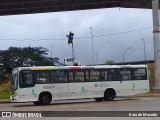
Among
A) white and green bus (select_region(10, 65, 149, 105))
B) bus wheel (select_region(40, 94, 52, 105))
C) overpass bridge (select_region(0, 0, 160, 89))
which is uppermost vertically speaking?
overpass bridge (select_region(0, 0, 160, 89))

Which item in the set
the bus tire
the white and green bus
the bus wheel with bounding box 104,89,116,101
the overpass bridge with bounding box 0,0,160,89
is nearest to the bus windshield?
the white and green bus

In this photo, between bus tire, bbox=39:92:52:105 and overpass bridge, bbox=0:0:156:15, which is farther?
overpass bridge, bbox=0:0:156:15

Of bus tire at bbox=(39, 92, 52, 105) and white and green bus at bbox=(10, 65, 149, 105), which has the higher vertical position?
white and green bus at bbox=(10, 65, 149, 105)

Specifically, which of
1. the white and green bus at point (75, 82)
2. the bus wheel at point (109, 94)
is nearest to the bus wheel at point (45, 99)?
the white and green bus at point (75, 82)

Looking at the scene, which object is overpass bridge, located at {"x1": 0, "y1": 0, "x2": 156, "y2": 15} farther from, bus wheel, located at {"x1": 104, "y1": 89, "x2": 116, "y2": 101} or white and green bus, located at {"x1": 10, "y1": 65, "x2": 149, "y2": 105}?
bus wheel, located at {"x1": 104, "y1": 89, "x2": 116, "y2": 101}

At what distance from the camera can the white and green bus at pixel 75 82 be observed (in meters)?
27.3

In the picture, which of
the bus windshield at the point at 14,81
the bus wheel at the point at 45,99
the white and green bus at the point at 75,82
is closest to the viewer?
the white and green bus at the point at 75,82

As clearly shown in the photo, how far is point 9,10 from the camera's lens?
62.1 meters

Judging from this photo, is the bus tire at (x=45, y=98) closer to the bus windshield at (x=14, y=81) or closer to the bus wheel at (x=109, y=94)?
the bus windshield at (x=14, y=81)

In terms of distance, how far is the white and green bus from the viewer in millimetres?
27312

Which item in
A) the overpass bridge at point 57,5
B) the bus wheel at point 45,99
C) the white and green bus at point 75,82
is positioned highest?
the overpass bridge at point 57,5

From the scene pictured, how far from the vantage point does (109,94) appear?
30.2m

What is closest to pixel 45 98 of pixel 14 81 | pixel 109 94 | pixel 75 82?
pixel 14 81

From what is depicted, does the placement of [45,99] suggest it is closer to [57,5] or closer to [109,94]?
[109,94]
